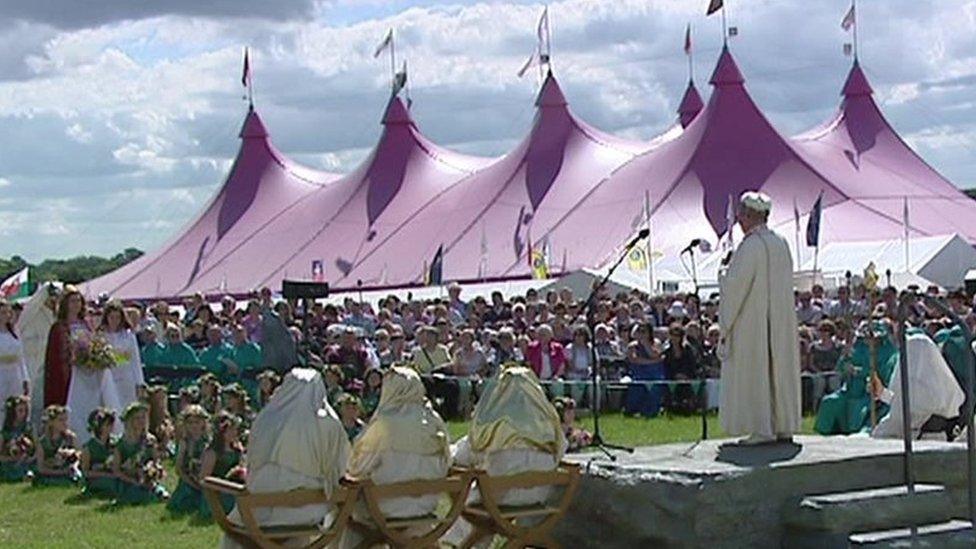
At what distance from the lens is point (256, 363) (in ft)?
56.2

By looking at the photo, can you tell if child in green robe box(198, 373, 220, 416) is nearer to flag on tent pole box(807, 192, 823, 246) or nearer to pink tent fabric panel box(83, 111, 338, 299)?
flag on tent pole box(807, 192, 823, 246)

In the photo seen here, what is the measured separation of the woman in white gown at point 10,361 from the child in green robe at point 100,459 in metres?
2.19

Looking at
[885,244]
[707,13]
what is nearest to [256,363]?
[885,244]

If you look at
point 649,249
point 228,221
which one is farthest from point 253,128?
point 649,249

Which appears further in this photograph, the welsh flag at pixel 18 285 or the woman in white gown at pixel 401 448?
the welsh flag at pixel 18 285

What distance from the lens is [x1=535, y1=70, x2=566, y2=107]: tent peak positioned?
37.4m

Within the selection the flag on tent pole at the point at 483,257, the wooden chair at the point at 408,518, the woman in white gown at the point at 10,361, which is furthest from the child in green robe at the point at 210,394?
the flag on tent pole at the point at 483,257

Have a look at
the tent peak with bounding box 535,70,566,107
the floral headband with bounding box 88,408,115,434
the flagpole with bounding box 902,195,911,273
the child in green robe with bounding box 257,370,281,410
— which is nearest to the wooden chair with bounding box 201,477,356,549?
the floral headband with bounding box 88,408,115,434

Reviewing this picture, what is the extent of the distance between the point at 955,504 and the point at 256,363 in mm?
9748

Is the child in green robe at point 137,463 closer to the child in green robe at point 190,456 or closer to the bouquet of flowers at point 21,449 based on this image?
the child in green robe at point 190,456

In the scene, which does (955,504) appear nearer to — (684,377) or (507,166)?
(684,377)

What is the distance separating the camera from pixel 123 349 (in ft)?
48.5

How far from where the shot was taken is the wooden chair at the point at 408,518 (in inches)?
304

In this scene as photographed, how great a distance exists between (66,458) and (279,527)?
646cm
